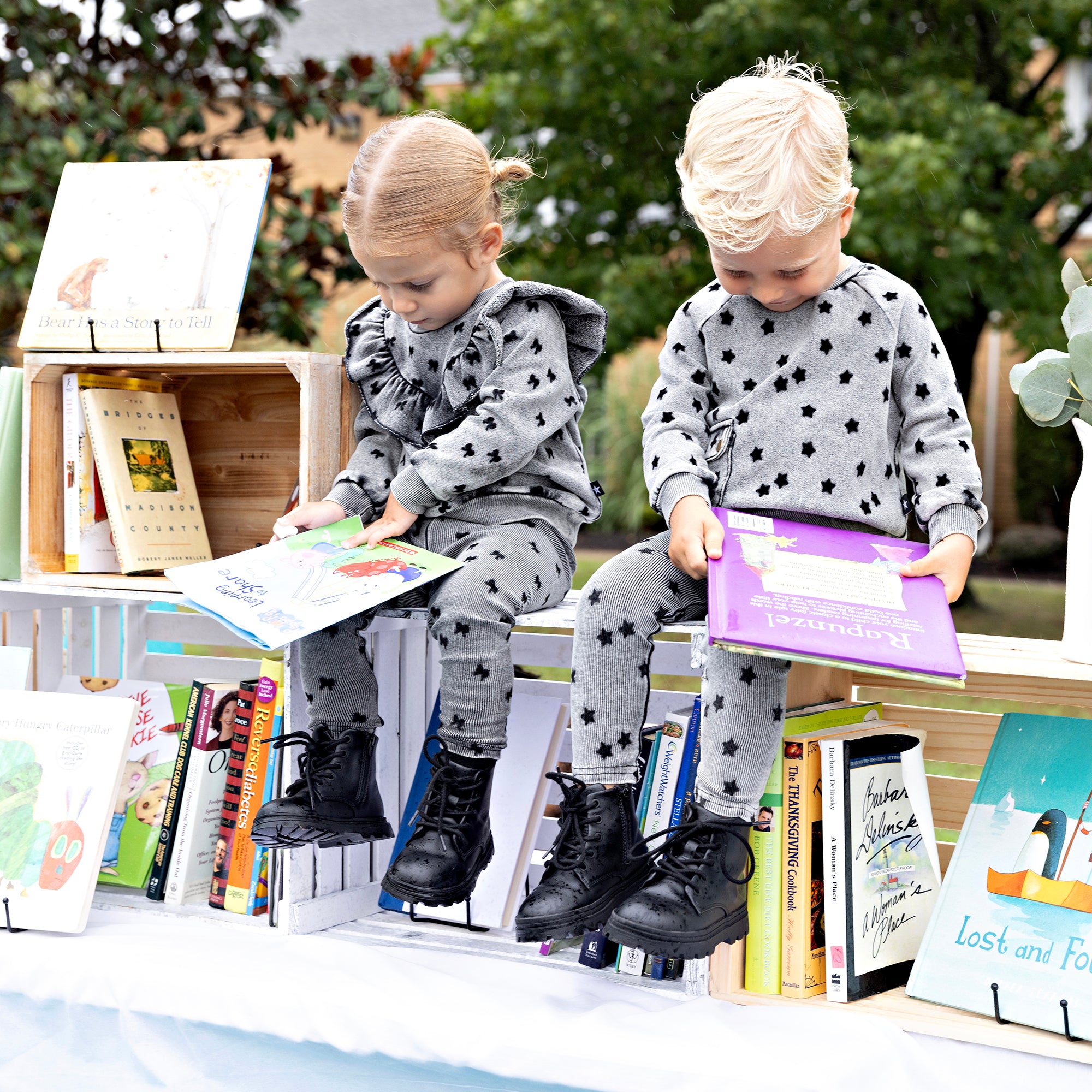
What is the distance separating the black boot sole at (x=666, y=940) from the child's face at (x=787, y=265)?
86 centimetres

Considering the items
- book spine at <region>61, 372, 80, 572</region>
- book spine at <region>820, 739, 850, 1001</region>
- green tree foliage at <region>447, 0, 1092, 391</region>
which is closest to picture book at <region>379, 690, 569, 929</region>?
book spine at <region>820, 739, 850, 1001</region>

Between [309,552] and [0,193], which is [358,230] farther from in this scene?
[0,193]

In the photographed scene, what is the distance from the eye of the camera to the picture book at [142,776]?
6.76ft

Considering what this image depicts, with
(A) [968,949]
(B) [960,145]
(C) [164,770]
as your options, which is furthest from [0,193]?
(B) [960,145]

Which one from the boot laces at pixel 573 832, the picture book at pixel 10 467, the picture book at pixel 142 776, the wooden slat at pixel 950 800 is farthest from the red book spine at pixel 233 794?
the wooden slat at pixel 950 800

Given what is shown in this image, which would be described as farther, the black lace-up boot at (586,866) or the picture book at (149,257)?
the picture book at (149,257)

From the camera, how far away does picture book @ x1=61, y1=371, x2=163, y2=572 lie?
210 centimetres

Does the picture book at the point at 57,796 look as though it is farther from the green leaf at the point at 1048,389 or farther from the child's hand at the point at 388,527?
the green leaf at the point at 1048,389

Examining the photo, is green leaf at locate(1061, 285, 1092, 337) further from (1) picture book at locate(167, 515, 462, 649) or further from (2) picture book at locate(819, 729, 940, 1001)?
(1) picture book at locate(167, 515, 462, 649)

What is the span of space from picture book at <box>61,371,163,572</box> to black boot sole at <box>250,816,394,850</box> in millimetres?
687

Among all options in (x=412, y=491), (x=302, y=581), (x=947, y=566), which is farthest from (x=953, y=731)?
(x=302, y=581)

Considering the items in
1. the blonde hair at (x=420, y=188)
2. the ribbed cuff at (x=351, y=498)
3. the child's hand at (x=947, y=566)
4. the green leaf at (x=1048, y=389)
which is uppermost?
the blonde hair at (x=420, y=188)

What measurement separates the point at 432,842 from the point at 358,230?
90 centimetres

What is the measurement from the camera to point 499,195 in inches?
73.4
